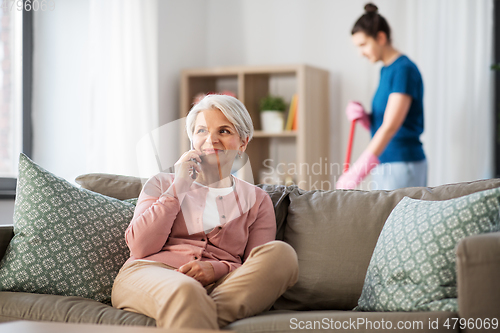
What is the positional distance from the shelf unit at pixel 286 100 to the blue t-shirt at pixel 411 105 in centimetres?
79

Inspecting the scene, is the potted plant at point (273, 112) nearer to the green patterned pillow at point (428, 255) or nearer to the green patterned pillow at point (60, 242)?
the green patterned pillow at point (60, 242)

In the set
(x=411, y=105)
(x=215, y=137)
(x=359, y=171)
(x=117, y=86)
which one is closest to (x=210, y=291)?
(x=215, y=137)

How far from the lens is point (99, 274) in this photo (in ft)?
5.26

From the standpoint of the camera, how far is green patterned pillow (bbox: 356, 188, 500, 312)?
1353 mm

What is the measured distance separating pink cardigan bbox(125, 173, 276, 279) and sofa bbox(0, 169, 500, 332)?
145 millimetres

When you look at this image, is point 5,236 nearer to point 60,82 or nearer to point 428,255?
point 428,255

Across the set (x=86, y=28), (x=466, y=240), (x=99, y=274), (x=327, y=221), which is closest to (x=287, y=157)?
(x=86, y=28)

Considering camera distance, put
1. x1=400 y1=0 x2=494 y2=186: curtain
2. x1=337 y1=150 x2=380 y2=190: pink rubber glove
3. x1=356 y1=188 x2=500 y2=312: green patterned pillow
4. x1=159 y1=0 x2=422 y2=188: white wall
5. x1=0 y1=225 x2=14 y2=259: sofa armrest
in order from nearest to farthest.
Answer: x1=356 y1=188 x2=500 y2=312: green patterned pillow
x1=0 y1=225 x2=14 y2=259: sofa armrest
x1=337 y1=150 x2=380 y2=190: pink rubber glove
x1=400 y1=0 x2=494 y2=186: curtain
x1=159 y1=0 x2=422 y2=188: white wall

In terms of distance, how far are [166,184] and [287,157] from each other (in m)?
2.23

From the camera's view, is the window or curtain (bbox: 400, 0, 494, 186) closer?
the window

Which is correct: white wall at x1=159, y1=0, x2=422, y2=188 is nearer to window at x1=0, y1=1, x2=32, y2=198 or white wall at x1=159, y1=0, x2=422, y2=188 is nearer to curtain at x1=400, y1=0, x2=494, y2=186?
curtain at x1=400, y1=0, x2=494, y2=186

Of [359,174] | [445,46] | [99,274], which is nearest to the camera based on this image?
[99,274]

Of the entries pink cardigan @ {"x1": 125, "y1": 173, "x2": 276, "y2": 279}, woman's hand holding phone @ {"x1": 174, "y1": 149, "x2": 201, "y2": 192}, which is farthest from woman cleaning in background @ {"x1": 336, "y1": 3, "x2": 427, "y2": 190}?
woman's hand holding phone @ {"x1": 174, "y1": 149, "x2": 201, "y2": 192}

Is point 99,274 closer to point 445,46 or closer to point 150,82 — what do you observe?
point 150,82
